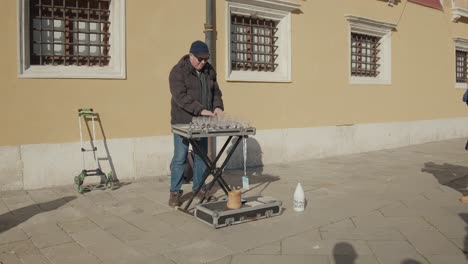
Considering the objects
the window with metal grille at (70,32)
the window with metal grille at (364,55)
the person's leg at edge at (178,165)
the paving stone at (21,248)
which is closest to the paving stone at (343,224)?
the person's leg at edge at (178,165)

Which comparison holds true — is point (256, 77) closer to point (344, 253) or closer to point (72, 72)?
point (72, 72)

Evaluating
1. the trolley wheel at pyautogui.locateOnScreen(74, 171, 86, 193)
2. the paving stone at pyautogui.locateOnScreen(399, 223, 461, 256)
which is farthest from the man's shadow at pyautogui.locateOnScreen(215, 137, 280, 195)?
the paving stone at pyautogui.locateOnScreen(399, 223, 461, 256)

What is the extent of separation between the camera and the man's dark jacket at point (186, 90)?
5.16 meters

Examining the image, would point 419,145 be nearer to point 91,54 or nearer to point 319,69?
point 319,69

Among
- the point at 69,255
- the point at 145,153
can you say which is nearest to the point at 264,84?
the point at 145,153

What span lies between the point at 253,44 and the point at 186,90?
4.04m

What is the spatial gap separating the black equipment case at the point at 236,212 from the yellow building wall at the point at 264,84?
2.82m

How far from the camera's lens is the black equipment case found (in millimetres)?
4633

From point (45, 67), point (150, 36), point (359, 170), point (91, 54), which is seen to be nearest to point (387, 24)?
Result: point (359, 170)

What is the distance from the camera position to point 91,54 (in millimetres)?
7121

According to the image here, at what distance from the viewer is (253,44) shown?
908cm

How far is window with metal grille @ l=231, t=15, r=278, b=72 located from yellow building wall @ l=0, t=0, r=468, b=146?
0.45 metres

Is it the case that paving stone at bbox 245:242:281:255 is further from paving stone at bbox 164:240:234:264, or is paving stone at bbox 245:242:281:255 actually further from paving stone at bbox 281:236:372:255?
paving stone at bbox 164:240:234:264

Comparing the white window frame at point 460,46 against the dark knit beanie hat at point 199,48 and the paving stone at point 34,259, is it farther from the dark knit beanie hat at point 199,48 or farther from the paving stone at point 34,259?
the paving stone at point 34,259
